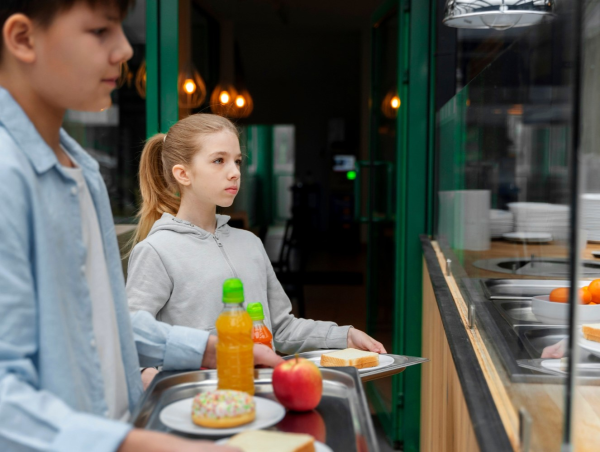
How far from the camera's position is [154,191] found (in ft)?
7.32

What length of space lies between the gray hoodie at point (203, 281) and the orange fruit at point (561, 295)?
2.30 ft

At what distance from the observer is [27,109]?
957 mm

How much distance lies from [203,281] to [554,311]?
1.02 metres

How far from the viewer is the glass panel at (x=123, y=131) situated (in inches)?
138

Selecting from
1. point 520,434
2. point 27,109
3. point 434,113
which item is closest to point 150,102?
point 434,113

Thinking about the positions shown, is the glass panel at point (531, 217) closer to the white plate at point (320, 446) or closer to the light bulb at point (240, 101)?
the white plate at point (320, 446)

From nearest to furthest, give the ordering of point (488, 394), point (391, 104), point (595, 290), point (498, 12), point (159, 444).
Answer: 1. point (159, 444)
2. point (488, 394)
3. point (595, 290)
4. point (498, 12)
5. point (391, 104)

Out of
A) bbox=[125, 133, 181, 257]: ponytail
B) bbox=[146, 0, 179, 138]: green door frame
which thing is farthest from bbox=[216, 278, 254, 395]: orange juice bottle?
bbox=[146, 0, 179, 138]: green door frame

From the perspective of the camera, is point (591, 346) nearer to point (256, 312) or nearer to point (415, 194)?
point (256, 312)

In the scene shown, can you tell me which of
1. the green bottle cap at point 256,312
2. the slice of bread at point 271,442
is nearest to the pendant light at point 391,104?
the green bottle cap at point 256,312

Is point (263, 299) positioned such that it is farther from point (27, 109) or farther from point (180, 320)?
point (27, 109)

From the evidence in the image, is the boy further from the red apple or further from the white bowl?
the white bowl

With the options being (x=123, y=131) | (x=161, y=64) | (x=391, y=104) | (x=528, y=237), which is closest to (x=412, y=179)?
(x=391, y=104)

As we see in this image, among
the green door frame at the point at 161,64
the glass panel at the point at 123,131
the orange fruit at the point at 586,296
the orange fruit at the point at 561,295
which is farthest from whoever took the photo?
the glass panel at the point at 123,131
